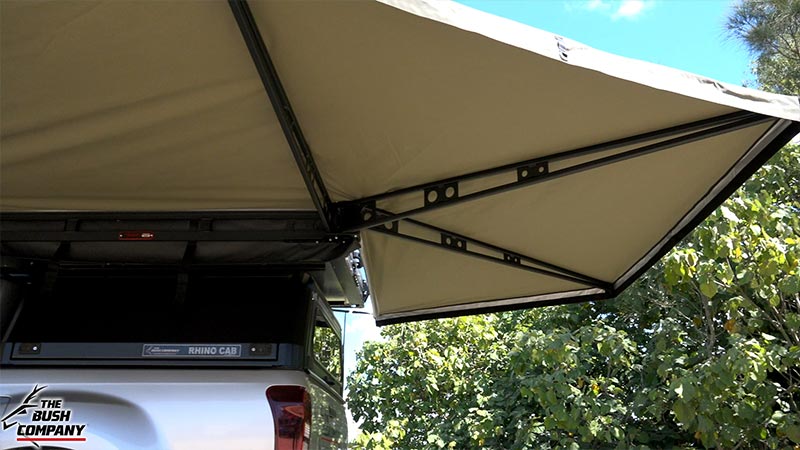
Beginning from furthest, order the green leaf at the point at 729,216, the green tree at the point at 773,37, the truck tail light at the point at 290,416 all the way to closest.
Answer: the green tree at the point at 773,37
the green leaf at the point at 729,216
the truck tail light at the point at 290,416

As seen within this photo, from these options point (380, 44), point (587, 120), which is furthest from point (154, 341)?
point (587, 120)

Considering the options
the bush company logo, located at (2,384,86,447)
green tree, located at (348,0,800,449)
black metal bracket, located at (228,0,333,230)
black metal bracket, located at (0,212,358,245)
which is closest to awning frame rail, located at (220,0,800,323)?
black metal bracket, located at (228,0,333,230)

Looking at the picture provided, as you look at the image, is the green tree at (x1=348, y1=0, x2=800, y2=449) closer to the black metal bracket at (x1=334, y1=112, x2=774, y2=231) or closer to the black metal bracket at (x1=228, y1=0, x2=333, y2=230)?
the black metal bracket at (x1=334, y1=112, x2=774, y2=231)

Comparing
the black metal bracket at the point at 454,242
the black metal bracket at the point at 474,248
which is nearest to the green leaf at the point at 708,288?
the black metal bracket at the point at 474,248

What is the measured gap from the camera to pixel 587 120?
2609mm

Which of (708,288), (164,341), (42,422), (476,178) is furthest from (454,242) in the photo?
(708,288)

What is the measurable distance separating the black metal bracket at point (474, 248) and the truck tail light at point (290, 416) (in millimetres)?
1356

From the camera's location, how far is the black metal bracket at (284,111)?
2027 mm

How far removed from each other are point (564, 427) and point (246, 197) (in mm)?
5120

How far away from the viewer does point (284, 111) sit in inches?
99.7

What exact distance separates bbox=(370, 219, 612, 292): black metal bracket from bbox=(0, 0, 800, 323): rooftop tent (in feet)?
0.08

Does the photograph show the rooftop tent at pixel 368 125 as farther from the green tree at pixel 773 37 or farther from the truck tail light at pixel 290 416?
the green tree at pixel 773 37

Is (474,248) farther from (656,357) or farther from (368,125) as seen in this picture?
(656,357)

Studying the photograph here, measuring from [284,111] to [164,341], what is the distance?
1.14m
